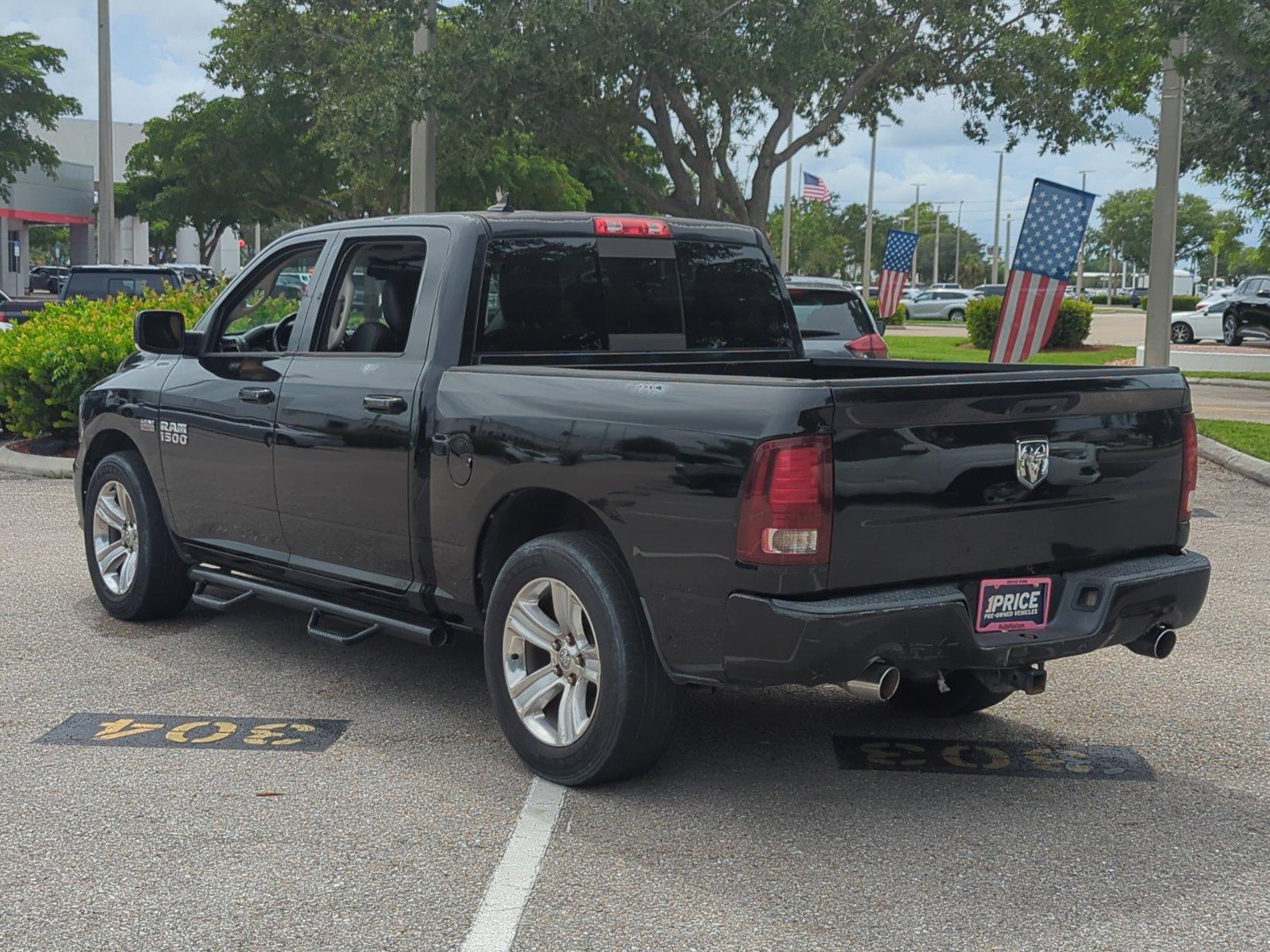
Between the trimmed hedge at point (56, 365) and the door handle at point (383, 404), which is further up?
the door handle at point (383, 404)

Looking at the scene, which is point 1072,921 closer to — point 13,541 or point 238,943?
point 238,943

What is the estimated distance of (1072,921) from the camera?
4000mm

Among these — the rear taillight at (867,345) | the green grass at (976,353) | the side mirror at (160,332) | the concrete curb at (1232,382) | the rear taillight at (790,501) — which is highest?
the side mirror at (160,332)

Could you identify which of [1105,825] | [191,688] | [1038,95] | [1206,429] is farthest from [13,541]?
[1038,95]

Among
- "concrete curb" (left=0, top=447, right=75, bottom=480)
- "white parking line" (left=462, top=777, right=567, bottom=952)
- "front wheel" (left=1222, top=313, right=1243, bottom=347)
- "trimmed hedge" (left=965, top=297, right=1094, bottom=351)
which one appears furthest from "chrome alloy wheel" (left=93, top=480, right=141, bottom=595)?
"front wheel" (left=1222, top=313, right=1243, bottom=347)

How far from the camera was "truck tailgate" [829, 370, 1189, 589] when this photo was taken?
4441 millimetres

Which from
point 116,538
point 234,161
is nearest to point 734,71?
point 116,538

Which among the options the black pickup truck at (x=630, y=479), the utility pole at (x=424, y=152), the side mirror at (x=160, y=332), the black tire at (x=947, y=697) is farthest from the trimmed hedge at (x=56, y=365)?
the black tire at (x=947, y=697)

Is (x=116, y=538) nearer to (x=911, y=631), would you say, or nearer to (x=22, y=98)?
(x=911, y=631)

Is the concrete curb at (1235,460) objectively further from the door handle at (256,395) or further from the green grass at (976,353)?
the green grass at (976,353)

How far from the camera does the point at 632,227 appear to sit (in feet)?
20.2

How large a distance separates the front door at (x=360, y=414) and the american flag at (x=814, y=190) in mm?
40157

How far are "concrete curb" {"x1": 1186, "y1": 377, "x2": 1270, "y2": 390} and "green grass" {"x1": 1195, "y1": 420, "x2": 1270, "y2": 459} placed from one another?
26.2 ft

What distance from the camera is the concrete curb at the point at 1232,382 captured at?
993 inches
